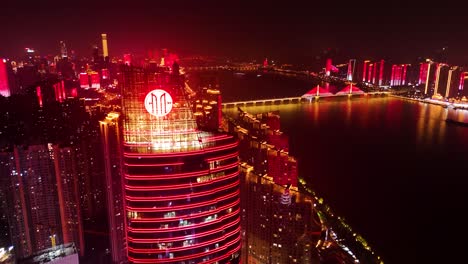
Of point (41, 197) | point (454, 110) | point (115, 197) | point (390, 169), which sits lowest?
point (390, 169)

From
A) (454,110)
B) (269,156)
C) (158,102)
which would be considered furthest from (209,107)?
(454,110)

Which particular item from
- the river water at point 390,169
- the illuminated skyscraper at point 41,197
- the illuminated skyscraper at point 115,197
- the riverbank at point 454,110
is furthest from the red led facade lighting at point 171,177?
the riverbank at point 454,110

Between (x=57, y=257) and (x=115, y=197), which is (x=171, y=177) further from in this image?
(x=115, y=197)

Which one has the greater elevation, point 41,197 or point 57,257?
point 41,197

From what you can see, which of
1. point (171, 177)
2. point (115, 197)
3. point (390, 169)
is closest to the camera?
point (171, 177)

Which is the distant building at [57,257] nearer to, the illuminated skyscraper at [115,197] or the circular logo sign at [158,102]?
the illuminated skyscraper at [115,197]

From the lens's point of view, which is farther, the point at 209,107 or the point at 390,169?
the point at 390,169
